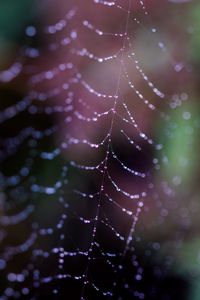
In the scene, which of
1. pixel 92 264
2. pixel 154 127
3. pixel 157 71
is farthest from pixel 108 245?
pixel 157 71

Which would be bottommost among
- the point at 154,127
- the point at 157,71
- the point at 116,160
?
the point at 116,160

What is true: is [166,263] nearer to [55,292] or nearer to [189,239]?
[189,239]

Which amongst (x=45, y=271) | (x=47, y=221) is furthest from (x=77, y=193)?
(x=45, y=271)

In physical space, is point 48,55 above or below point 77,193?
above

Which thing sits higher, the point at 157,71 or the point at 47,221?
the point at 157,71

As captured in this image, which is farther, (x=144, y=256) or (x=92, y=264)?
(x=144, y=256)

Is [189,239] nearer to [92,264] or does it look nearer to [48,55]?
[92,264]
